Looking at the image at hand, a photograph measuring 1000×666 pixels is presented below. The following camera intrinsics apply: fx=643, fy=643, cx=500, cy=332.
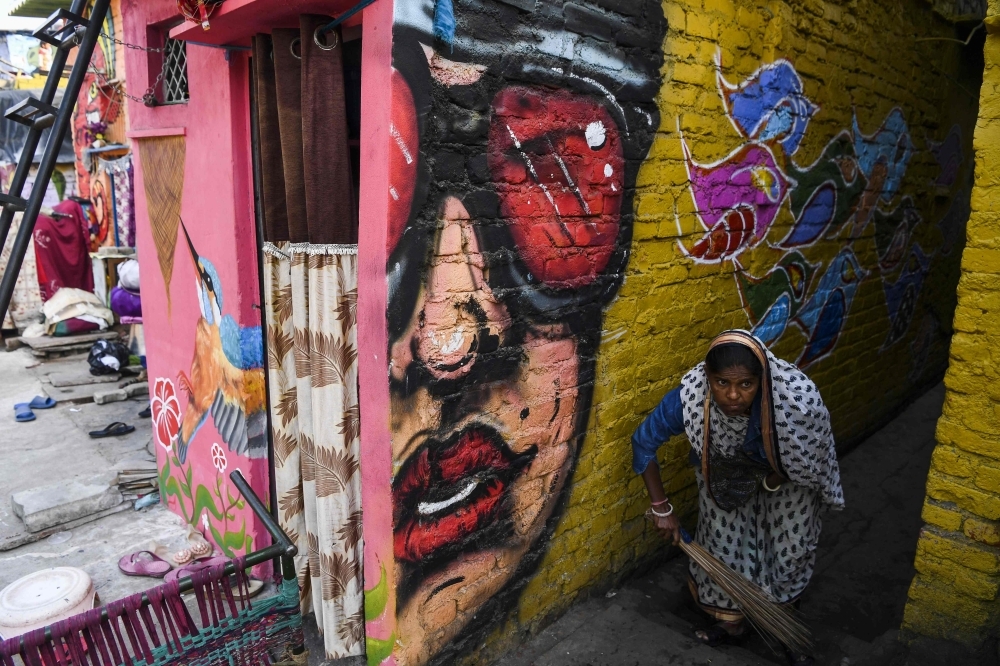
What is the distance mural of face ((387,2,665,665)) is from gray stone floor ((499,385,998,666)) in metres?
0.49

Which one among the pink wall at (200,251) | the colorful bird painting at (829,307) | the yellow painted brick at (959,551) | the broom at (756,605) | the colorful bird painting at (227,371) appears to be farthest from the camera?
the colorful bird painting at (829,307)

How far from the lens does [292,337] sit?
2721 mm

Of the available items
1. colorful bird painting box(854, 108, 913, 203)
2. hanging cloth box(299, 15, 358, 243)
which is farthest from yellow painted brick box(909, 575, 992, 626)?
colorful bird painting box(854, 108, 913, 203)

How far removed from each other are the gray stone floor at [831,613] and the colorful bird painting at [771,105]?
2460 mm

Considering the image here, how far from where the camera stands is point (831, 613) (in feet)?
11.1

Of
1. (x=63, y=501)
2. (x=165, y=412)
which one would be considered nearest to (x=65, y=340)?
(x=63, y=501)

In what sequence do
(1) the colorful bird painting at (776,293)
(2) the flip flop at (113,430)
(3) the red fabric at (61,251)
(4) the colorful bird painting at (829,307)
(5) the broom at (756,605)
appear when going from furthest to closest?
1. (3) the red fabric at (61,251)
2. (2) the flip flop at (113,430)
3. (4) the colorful bird painting at (829,307)
4. (1) the colorful bird painting at (776,293)
5. (5) the broom at (756,605)

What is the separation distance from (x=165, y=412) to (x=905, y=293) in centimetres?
594

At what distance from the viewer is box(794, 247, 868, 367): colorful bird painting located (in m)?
4.39

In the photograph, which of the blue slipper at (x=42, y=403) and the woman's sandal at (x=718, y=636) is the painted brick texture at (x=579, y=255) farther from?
the blue slipper at (x=42, y=403)

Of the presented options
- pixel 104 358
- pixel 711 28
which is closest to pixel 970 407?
pixel 711 28

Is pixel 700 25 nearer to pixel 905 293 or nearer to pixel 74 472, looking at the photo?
pixel 905 293

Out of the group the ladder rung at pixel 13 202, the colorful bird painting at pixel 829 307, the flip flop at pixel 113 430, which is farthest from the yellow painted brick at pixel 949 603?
the flip flop at pixel 113 430

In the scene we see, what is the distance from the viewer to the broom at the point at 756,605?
2822 millimetres
